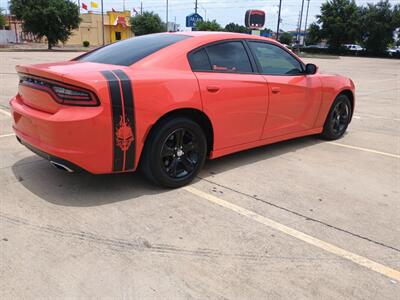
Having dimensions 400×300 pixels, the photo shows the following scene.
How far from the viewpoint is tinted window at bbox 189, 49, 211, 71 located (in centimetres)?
413

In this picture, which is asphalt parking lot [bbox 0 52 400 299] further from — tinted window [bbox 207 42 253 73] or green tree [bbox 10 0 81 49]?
green tree [bbox 10 0 81 49]

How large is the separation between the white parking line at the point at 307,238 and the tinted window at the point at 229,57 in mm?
1394

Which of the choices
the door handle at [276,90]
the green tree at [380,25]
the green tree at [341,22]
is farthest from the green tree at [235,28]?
the door handle at [276,90]

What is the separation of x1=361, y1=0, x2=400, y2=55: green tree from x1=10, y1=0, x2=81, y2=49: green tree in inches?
1580

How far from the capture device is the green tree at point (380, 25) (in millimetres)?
56188

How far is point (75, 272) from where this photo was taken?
2719 millimetres

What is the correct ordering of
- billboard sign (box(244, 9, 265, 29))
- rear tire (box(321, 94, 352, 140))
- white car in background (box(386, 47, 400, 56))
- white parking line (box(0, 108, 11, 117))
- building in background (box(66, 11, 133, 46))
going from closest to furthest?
rear tire (box(321, 94, 352, 140)), white parking line (box(0, 108, 11, 117)), billboard sign (box(244, 9, 265, 29)), white car in background (box(386, 47, 400, 56)), building in background (box(66, 11, 133, 46))

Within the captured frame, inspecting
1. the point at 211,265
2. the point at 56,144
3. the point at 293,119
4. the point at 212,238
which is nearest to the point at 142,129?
the point at 56,144

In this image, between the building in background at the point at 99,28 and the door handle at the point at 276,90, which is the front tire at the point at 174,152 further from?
the building in background at the point at 99,28

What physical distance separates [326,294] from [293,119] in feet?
10.0

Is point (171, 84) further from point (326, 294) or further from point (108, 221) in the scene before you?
point (326, 294)

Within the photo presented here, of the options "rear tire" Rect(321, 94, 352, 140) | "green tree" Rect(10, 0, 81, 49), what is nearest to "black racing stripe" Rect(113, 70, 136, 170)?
"rear tire" Rect(321, 94, 352, 140)

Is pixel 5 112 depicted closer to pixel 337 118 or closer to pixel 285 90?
pixel 285 90

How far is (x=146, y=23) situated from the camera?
197 ft
